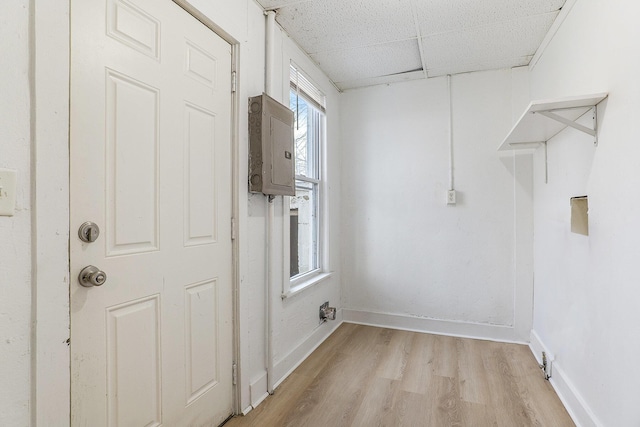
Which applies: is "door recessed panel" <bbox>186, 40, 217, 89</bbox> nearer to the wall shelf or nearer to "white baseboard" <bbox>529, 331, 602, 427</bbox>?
the wall shelf

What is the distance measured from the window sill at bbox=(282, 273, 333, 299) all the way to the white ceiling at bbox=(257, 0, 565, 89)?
6.23 ft

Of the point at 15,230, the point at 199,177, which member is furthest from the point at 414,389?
the point at 15,230

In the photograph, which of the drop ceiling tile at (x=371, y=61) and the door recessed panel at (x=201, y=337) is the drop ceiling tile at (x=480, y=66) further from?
the door recessed panel at (x=201, y=337)

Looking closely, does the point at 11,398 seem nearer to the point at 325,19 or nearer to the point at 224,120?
the point at 224,120

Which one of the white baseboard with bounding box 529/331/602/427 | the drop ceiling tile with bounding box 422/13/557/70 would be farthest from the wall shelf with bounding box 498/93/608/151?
the white baseboard with bounding box 529/331/602/427

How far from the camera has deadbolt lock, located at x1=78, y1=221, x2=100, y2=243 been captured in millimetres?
1140

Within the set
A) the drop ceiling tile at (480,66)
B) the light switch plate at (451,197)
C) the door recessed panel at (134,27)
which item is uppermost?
the drop ceiling tile at (480,66)

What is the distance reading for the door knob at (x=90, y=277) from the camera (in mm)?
1141

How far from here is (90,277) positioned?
1150 mm

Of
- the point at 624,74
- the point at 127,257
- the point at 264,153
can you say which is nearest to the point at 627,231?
the point at 624,74

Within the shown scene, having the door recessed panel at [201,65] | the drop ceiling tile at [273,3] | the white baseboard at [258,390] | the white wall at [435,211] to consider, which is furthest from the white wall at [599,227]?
the door recessed panel at [201,65]

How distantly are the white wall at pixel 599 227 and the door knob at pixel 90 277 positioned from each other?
6.56ft

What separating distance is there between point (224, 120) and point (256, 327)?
125 centimetres

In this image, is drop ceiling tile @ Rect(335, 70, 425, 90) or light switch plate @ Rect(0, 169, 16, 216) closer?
light switch plate @ Rect(0, 169, 16, 216)
